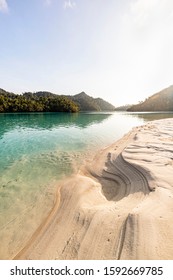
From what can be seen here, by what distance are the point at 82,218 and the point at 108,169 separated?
417cm

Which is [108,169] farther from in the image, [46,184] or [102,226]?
[102,226]

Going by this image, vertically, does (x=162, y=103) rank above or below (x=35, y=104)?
above

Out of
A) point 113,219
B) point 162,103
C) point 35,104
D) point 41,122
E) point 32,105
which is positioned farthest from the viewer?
point 162,103

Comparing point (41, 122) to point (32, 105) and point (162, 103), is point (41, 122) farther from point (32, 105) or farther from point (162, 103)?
point (162, 103)

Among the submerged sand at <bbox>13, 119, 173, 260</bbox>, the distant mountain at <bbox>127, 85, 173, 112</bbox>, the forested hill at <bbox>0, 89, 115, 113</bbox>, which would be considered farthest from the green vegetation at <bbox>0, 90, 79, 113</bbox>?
the submerged sand at <bbox>13, 119, 173, 260</bbox>

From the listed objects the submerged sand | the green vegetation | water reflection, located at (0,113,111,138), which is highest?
the green vegetation

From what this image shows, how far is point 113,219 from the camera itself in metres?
4.17

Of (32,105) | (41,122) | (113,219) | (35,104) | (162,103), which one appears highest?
(162,103)

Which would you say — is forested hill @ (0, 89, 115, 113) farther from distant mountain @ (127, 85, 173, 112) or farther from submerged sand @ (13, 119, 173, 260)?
submerged sand @ (13, 119, 173, 260)

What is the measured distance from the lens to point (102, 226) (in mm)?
4016

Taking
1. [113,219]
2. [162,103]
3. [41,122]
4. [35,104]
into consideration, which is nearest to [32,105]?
[35,104]

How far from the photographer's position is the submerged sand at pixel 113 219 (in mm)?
3273

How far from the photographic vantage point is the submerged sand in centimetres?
327

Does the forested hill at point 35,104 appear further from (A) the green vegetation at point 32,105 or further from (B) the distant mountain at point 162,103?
(B) the distant mountain at point 162,103
